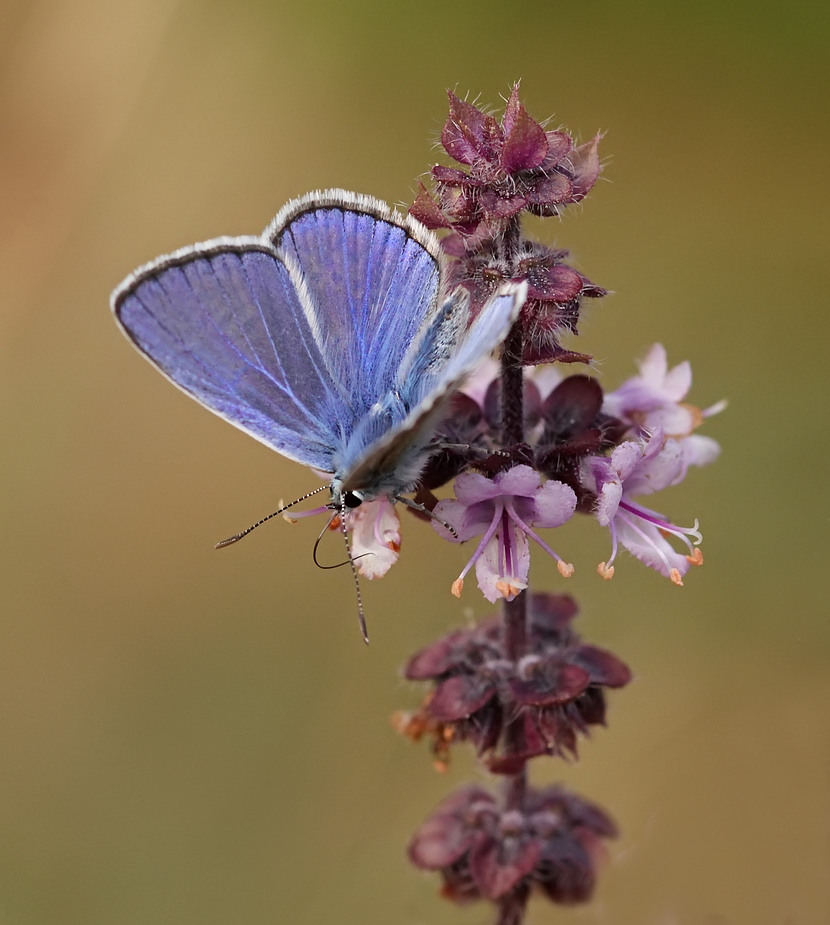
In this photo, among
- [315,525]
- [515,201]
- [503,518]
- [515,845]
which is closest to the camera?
[515,201]

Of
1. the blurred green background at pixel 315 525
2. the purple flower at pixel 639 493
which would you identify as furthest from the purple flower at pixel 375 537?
the blurred green background at pixel 315 525

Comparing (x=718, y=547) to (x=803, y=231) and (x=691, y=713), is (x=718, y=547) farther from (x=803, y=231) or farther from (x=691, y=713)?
(x=803, y=231)

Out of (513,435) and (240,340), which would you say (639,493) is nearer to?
(513,435)

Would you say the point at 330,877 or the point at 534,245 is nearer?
the point at 534,245

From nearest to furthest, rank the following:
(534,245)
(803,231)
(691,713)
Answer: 1. (534,245)
2. (691,713)
3. (803,231)

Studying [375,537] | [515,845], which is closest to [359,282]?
[375,537]

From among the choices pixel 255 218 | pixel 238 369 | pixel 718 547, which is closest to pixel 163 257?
pixel 238 369
